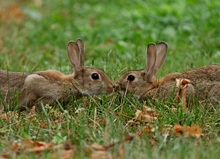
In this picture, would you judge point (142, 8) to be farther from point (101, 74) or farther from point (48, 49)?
point (101, 74)

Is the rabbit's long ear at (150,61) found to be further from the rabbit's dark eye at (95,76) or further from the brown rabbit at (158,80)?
the rabbit's dark eye at (95,76)

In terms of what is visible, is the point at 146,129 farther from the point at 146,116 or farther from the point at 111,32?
the point at 111,32

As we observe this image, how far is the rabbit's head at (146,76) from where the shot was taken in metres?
8.88

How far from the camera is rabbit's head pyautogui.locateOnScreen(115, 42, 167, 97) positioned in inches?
350

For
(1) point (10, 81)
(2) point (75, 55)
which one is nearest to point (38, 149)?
(1) point (10, 81)

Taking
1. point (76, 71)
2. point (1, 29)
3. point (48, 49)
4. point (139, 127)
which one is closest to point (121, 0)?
point (1, 29)

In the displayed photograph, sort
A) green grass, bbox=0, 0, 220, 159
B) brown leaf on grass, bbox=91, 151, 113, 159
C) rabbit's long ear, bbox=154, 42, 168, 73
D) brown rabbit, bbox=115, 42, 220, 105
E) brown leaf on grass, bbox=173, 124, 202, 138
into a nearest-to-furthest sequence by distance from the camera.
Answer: brown leaf on grass, bbox=91, 151, 113, 159 → green grass, bbox=0, 0, 220, 159 → brown leaf on grass, bbox=173, 124, 202, 138 → brown rabbit, bbox=115, 42, 220, 105 → rabbit's long ear, bbox=154, 42, 168, 73

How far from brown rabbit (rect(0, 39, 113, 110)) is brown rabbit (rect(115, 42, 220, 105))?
261 mm

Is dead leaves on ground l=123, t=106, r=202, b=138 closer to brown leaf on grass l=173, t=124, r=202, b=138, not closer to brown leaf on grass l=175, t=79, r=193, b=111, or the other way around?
brown leaf on grass l=173, t=124, r=202, b=138

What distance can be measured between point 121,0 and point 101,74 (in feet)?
25.7

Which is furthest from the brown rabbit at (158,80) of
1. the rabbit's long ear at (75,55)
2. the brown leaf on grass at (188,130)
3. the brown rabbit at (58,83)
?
the brown leaf on grass at (188,130)

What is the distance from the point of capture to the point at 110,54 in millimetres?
10141

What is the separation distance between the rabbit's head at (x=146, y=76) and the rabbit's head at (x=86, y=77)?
16 centimetres

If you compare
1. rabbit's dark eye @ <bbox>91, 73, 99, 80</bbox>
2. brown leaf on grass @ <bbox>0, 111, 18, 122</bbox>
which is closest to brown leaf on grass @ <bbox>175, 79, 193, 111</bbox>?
rabbit's dark eye @ <bbox>91, 73, 99, 80</bbox>
